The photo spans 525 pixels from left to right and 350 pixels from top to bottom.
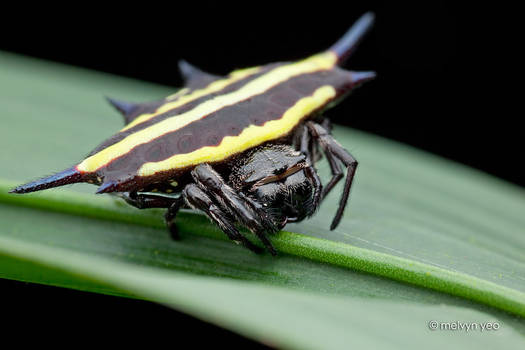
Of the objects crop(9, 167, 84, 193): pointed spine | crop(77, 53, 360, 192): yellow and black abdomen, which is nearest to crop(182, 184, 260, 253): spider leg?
crop(77, 53, 360, 192): yellow and black abdomen

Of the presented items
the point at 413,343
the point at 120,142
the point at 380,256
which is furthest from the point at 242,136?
the point at 413,343

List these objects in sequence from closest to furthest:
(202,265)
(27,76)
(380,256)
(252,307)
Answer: (252,307)
(380,256)
(202,265)
(27,76)

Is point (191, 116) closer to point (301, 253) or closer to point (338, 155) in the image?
point (338, 155)

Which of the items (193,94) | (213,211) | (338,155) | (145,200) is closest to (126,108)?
(193,94)

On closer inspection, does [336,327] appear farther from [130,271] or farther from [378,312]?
[130,271]

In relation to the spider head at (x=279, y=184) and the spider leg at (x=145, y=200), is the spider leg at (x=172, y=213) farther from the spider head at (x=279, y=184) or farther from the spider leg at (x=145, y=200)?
the spider head at (x=279, y=184)

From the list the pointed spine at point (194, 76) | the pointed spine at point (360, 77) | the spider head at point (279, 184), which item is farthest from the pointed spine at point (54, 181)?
the pointed spine at point (360, 77)

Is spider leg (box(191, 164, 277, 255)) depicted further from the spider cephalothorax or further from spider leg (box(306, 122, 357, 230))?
spider leg (box(306, 122, 357, 230))

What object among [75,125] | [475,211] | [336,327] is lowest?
[475,211]
